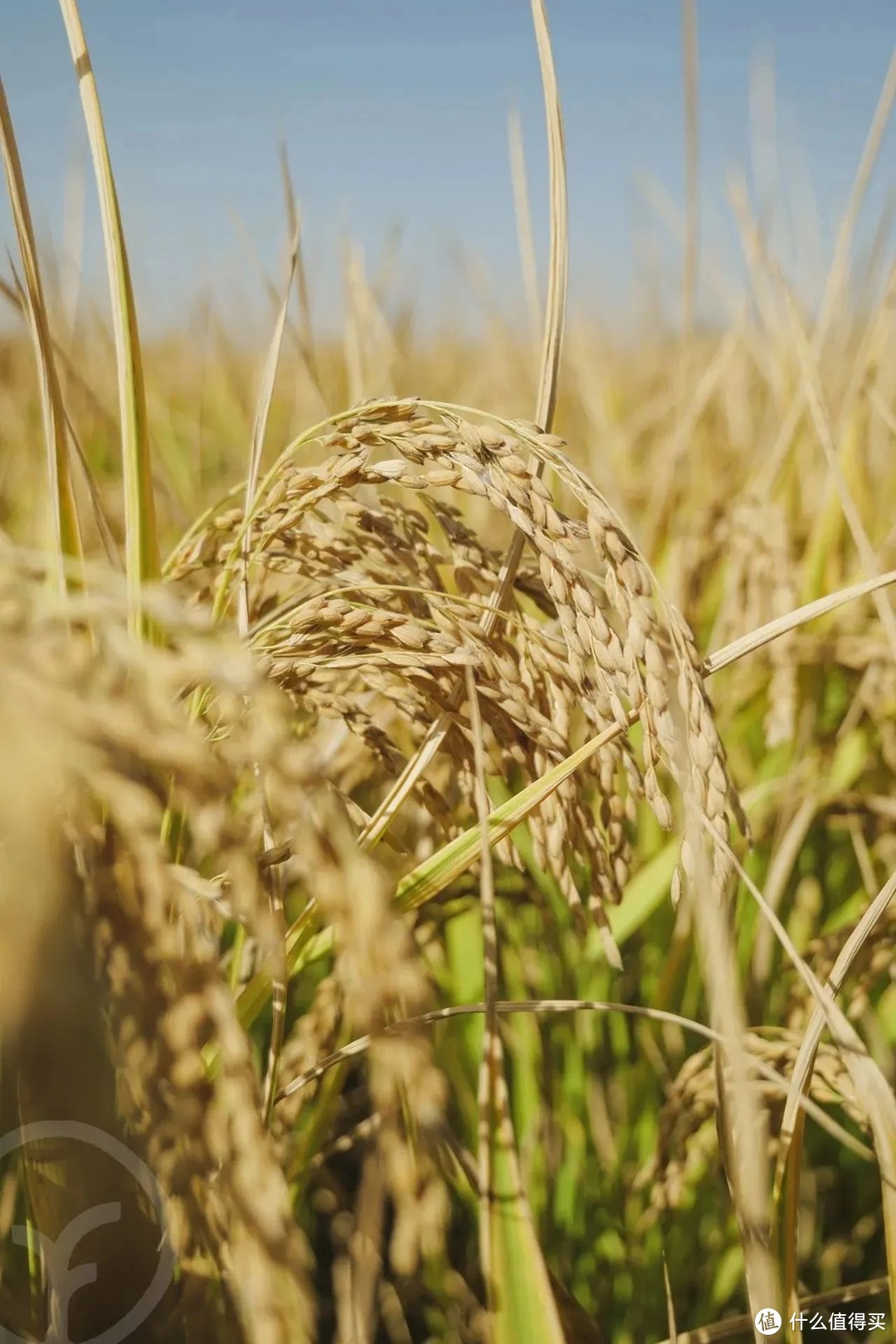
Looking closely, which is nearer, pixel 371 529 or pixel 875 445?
pixel 371 529

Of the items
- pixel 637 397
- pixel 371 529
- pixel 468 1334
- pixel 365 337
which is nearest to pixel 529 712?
pixel 371 529

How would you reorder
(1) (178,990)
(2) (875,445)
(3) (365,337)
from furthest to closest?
(2) (875,445)
(3) (365,337)
(1) (178,990)

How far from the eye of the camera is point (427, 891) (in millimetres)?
474

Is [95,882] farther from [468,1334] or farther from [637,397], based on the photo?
[637,397]

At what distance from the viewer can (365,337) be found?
4.21 ft

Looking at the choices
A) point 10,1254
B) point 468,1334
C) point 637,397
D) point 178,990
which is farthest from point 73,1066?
point 637,397

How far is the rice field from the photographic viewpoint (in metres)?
0.29

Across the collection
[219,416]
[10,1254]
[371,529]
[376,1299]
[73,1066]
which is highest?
[219,416]

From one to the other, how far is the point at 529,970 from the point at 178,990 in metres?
0.52

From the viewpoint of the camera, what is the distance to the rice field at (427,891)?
0.29 meters

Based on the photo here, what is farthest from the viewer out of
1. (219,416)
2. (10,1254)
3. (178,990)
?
(219,416)

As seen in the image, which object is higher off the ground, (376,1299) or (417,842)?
(417,842)

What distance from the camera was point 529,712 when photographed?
1.54 feet

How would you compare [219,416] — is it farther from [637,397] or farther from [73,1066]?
[73,1066]
